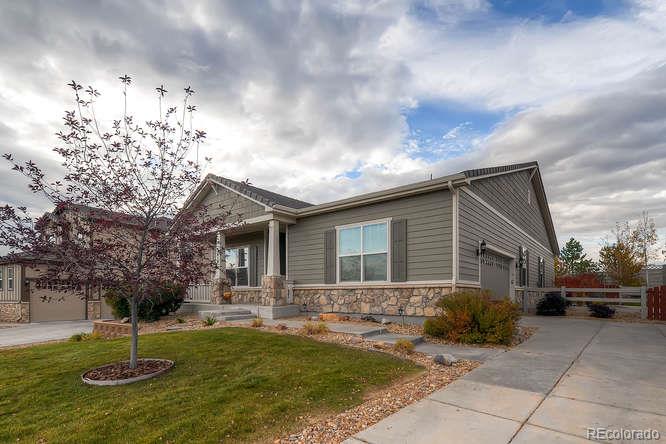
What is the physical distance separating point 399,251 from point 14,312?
64.0 feet

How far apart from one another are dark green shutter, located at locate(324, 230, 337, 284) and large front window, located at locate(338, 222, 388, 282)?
0.22 meters

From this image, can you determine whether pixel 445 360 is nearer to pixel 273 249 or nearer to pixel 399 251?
pixel 399 251

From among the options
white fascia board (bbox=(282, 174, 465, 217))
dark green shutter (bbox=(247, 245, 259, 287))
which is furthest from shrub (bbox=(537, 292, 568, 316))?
dark green shutter (bbox=(247, 245, 259, 287))

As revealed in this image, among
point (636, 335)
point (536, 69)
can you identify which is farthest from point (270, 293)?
point (536, 69)

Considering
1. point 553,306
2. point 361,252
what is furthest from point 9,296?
point 553,306

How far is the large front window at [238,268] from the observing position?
14.2m

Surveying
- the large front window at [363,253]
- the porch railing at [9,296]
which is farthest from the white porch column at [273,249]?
the porch railing at [9,296]

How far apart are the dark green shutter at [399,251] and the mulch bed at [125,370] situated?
6.01 meters

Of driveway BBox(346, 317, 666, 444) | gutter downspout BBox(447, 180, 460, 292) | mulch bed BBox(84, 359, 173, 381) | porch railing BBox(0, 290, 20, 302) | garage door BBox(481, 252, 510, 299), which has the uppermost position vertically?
gutter downspout BBox(447, 180, 460, 292)

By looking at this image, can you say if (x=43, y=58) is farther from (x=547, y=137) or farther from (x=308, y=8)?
(x=547, y=137)

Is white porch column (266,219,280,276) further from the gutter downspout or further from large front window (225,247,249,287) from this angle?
the gutter downspout

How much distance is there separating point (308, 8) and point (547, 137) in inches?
496

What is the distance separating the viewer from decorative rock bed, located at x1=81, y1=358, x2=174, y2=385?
4.77 metres

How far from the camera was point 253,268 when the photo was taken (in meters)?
14.0
